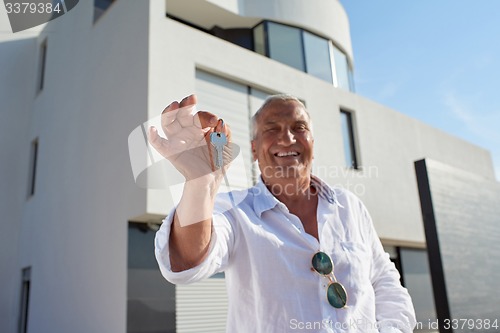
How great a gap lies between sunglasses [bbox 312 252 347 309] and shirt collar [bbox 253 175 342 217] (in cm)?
23

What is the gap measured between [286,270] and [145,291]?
608 centimetres

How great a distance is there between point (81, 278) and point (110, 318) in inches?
60.4

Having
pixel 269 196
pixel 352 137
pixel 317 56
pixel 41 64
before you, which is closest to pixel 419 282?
pixel 352 137

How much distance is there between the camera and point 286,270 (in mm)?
1346

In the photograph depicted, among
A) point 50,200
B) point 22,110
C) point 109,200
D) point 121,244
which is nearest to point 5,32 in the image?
point 22,110

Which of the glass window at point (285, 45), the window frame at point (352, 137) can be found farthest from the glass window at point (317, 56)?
the window frame at point (352, 137)

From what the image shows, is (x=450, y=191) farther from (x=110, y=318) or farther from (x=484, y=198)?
(x=110, y=318)

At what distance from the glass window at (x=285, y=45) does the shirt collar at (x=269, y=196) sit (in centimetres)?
872

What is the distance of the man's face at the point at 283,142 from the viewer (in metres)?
1.57

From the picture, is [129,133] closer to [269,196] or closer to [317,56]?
[269,196]

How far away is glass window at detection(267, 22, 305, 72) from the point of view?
10.3 meters

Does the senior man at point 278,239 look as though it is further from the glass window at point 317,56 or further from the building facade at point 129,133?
the glass window at point 317,56

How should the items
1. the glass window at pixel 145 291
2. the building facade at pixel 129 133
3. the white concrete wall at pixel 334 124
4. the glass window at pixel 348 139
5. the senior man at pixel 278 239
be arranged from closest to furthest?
the senior man at pixel 278 239 < the glass window at pixel 145 291 < the building facade at pixel 129 133 < the white concrete wall at pixel 334 124 < the glass window at pixel 348 139

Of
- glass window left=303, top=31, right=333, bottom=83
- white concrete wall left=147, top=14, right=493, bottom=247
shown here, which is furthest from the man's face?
glass window left=303, top=31, right=333, bottom=83
